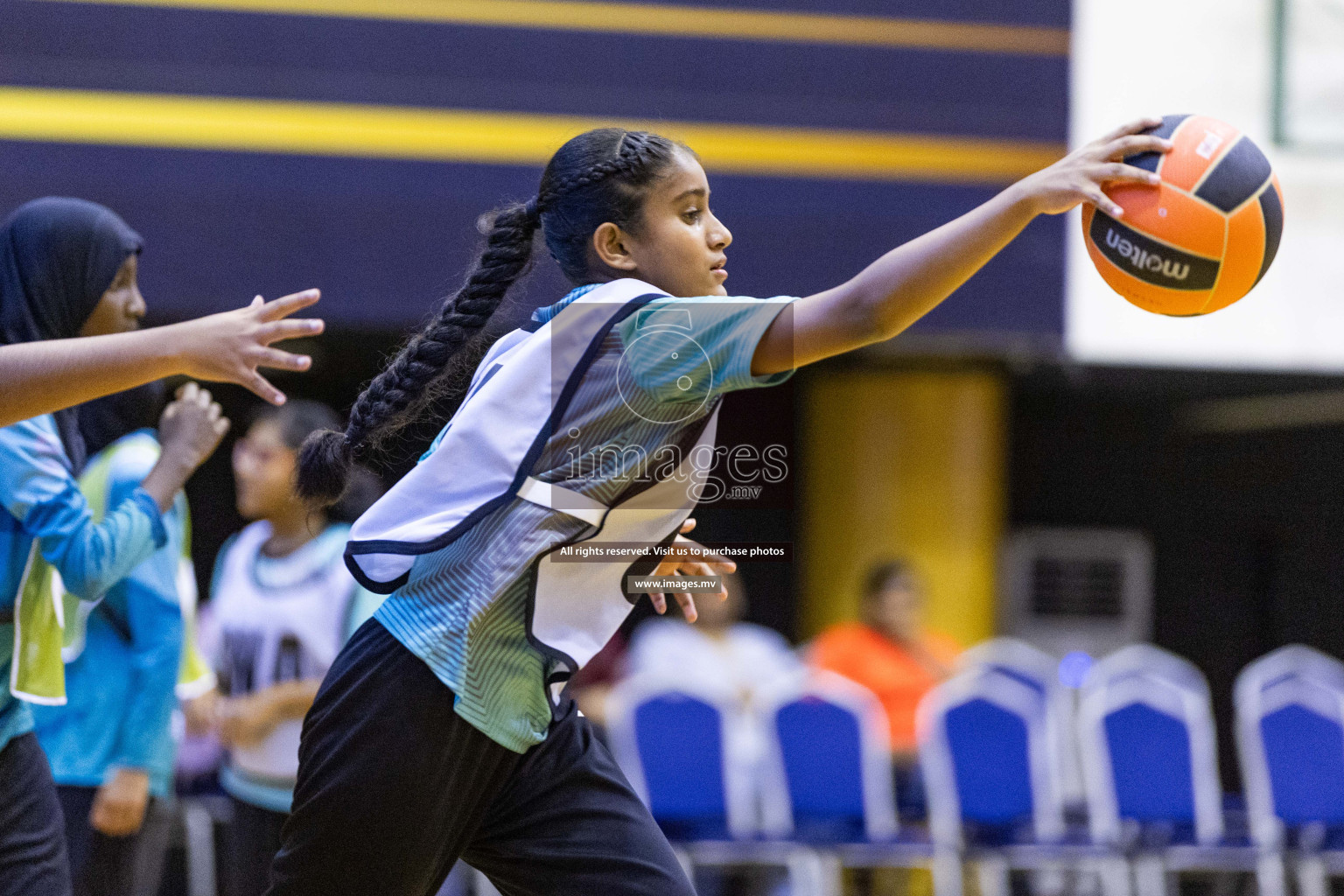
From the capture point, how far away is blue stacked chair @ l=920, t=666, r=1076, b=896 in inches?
226

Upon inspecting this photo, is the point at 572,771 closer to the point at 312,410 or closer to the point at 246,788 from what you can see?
the point at 246,788

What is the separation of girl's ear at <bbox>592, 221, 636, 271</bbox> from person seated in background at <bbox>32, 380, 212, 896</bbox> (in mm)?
1572

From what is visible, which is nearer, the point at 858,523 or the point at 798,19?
the point at 798,19

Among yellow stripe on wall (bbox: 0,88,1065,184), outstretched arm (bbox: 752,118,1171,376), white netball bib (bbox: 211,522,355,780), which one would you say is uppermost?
yellow stripe on wall (bbox: 0,88,1065,184)

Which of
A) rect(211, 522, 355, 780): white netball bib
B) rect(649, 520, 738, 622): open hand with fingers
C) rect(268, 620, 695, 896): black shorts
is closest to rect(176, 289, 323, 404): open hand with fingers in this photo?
Result: rect(268, 620, 695, 896): black shorts

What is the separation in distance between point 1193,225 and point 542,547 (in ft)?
3.73

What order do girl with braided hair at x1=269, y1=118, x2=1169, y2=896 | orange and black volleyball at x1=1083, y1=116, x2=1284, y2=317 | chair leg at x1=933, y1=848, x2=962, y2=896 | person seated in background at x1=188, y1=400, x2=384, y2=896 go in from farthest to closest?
chair leg at x1=933, y1=848, x2=962, y2=896, person seated in background at x1=188, y1=400, x2=384, y2=896, orange and black volleyball at x1=1083, y1=116, x2=1284, y2=317, girl with braided hair at x1=269, y1=118, x2=1169, y2=896

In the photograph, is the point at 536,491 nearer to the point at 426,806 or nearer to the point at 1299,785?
the point at 426,806

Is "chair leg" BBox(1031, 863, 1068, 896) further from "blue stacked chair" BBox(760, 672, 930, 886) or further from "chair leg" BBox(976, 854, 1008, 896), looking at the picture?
"blue stacked chair" BBox(760, 672, 930, 886)

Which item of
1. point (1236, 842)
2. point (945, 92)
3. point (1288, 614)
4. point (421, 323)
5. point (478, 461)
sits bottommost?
point (1236, 842)

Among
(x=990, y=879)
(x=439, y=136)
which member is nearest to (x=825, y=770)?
(x=990, y=879)

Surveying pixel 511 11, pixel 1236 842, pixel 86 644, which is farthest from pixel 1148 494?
pixel 86 644

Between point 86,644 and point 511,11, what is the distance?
15.6 ft

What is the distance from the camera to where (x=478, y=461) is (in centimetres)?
210
